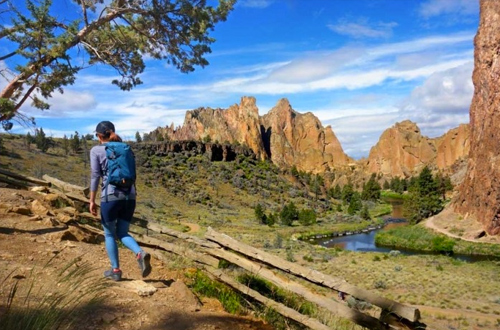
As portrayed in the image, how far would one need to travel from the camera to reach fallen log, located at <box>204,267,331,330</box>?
15.4 feet

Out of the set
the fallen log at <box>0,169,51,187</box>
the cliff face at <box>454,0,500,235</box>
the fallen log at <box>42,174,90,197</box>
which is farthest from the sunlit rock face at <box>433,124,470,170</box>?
the fallen log at <box>0,169,51,187</box>

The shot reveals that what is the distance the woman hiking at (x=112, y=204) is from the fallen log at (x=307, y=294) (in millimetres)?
1421

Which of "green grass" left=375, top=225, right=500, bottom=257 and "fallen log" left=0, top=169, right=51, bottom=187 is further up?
"fallen log" left=0, top=169, right=51, bottom=187

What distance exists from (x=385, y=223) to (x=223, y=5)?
227ft

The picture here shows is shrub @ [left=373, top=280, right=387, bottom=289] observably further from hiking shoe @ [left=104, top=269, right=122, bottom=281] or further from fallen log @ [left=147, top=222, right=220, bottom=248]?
hiking shoe @ [left=104, top=269, right=122, bottom=281]

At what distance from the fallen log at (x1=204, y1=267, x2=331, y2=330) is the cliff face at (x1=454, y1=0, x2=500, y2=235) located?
53.7 meters

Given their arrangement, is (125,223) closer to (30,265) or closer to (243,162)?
(30,265)

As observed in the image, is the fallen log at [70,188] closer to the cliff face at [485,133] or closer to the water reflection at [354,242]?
the water reflection at [354,242]

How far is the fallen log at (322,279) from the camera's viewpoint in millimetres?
4227

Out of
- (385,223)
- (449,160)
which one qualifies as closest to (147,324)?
(385,223)

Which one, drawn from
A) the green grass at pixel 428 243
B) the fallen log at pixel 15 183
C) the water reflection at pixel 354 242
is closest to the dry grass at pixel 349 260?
the water reflection at pixel 354 242

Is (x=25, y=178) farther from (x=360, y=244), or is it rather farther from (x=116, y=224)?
(x=360, y=244)

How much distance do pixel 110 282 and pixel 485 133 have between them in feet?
205

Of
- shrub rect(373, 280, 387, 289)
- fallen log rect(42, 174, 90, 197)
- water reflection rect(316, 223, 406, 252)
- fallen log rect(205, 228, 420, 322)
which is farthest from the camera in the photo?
water reflection rect(316, 223, 406, 252)
